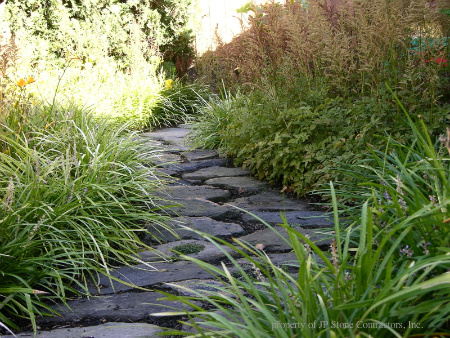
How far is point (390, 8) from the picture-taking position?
2.96 meters

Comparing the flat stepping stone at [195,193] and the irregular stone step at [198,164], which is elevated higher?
the irregular stone step at [198,164]

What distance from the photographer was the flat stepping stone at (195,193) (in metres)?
3.44

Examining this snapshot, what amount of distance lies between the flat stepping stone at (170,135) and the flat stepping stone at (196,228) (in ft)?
8.54

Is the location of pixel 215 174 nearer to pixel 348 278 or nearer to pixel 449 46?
pixel 449 46

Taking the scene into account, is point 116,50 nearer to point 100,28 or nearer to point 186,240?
point 100,28

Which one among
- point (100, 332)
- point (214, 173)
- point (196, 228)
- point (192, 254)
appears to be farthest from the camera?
point (214, 173)

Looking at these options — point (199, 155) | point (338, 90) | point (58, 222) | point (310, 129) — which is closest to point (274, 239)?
point (310, 129)

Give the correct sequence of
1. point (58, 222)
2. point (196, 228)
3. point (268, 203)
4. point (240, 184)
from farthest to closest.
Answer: point (240, 184), point (268, 203), point (196, 228), point (58, 222)

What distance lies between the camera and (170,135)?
239 inches

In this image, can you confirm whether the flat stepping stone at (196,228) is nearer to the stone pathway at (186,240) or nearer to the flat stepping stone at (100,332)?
the stone pathway at (186,240)

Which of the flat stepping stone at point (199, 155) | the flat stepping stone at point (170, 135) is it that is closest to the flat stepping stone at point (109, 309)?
the flat stepping stone at point (199, 155)

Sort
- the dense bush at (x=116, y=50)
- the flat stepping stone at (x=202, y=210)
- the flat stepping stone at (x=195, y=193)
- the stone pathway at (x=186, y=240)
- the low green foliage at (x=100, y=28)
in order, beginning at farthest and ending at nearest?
the low green foliage at (x=100, y=28) → the dense bush at (x=116, y=50) → the flat stepping stone at (x=195, y=193) → the flat stepping stone at (x=202, y=210) → the stone pathway at (x=186, y=240)

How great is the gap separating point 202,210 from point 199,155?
184 cm

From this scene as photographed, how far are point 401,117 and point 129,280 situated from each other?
1892 mm
